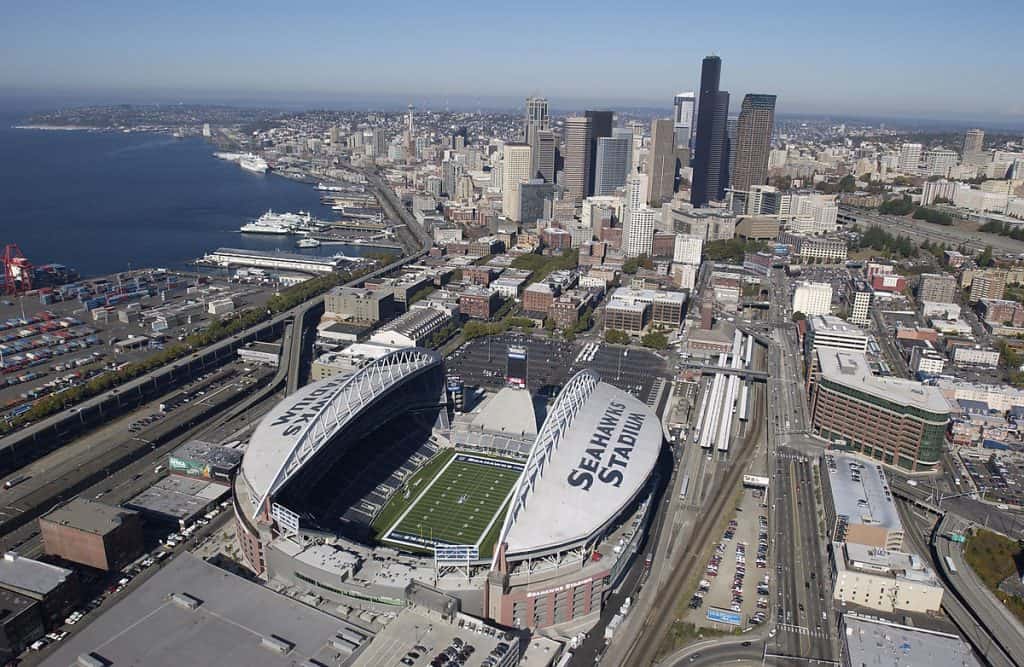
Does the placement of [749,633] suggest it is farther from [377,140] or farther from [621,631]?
[377,140]

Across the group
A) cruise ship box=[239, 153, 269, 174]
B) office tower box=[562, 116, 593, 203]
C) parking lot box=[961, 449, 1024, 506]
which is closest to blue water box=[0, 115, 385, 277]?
cruise ship box=[239, 153, 269, 174]

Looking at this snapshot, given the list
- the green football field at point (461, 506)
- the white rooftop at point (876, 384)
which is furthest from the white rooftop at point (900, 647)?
the white rooftop at point (876, 384)

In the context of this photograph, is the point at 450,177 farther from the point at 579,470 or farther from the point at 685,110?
the point at 579,470

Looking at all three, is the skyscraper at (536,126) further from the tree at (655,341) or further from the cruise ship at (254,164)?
the tree at (655,341)

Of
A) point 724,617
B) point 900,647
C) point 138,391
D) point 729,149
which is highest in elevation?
point 729,149

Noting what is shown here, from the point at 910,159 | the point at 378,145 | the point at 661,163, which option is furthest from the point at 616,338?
the point at 378,145
